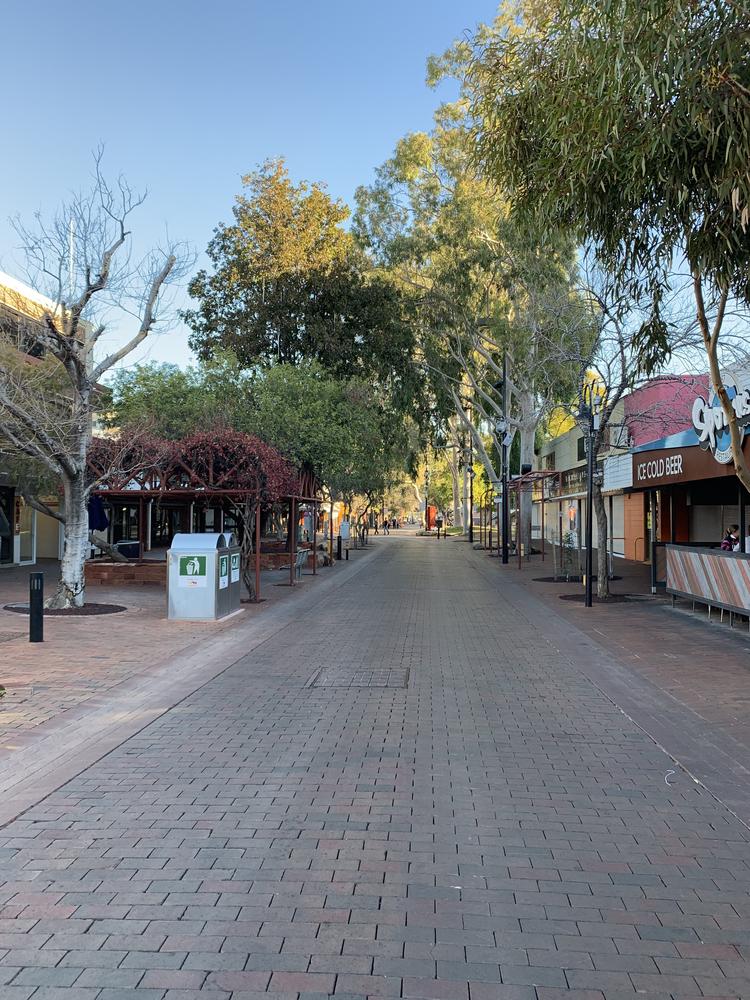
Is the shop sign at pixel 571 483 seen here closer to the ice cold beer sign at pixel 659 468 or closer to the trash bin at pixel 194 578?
the ice cold beer sign at pixel 659 468

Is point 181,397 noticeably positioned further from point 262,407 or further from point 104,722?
point 104,722

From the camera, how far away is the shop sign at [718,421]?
14127 millimetres

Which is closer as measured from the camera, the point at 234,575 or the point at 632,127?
the point at 632,127

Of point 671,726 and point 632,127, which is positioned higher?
point 632,127

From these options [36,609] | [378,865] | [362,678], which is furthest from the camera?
[36,609]

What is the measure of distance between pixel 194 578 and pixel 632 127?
9826 millimetres

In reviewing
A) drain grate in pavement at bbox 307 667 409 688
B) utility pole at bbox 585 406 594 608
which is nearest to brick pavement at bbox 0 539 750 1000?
drain grate in pavement at bbox 307 667 409 688

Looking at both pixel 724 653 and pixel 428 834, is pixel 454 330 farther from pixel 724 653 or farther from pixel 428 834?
pixel 428 834

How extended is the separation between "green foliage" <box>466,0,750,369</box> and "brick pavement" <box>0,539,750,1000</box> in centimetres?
455

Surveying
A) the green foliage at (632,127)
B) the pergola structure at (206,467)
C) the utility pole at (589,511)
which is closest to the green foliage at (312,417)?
the pergola structure at (206,467)

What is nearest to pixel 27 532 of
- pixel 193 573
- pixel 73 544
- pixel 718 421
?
pixel 73 544

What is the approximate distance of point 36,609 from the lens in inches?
450

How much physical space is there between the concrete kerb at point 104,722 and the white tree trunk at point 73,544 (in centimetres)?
369

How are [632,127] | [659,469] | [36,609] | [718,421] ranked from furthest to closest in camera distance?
[659,469]
[718,421]
[36,609]
[632,127]
